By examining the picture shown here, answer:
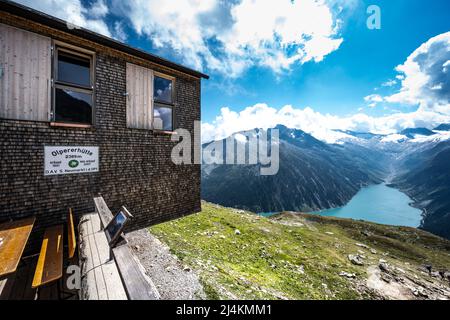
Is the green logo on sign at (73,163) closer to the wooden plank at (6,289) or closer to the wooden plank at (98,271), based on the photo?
the wooden plank at (98,271)

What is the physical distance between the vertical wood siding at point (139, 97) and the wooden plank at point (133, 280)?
740 centimetres

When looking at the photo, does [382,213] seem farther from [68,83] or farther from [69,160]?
[68,83]

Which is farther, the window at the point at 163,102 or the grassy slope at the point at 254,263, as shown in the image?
the window at the point at 163,102

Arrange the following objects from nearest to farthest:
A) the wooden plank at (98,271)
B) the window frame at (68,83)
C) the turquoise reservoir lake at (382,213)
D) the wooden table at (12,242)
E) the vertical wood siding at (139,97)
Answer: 1. the wooden plank at (98,271)
2. the wooden table at (12,242)
3. the window frame at (68,83)
4. the vertical wood siding at (139,97)
5. the turquoise reservoir lake at (382,213)

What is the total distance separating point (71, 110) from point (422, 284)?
20.4 metres

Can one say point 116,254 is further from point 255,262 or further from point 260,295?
point 255,262

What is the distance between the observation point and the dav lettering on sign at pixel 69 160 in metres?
7.63

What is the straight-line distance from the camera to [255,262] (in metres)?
9.12

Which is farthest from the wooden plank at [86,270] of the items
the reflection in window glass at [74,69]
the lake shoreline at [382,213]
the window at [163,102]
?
the lake shoreline at [382,213]

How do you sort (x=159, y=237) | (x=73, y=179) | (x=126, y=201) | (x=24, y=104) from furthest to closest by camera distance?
1. (x=126, y=201)
2. (x=159, y=237)
3. (x=73, y=179)
4. (x=24, y=104)

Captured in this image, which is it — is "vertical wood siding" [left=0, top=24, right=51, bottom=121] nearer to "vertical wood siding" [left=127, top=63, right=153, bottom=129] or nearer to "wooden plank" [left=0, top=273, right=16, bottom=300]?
"vertical wood siding" [left=127, top=63, right=153, bottom=129]

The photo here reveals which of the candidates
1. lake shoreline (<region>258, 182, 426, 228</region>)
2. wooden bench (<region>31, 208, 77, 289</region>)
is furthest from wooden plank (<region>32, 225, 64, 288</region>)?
lake shoreline (<region>258, 182, 426, 228</region>)
